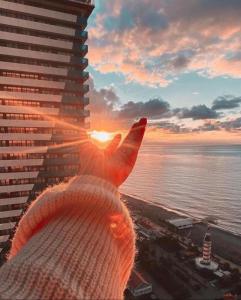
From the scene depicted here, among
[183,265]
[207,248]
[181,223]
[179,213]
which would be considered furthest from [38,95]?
[179,213]

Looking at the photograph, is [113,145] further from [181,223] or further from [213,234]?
[181,223]

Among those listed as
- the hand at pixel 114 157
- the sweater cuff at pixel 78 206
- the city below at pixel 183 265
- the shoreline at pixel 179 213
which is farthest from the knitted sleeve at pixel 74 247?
the shoreline at pixel 179 213

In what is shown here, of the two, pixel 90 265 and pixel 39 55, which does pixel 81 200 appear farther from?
pixel 39 55

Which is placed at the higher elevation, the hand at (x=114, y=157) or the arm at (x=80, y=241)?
the hand at (x=114, y=157)

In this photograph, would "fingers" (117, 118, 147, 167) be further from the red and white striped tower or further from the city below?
the red and white striped tower

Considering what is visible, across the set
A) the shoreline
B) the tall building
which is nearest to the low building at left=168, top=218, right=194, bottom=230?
the shoreline

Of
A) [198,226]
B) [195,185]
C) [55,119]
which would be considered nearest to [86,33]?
[55,119]

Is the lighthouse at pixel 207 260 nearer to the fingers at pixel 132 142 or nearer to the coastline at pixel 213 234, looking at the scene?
the coastline at pixel 213 234
